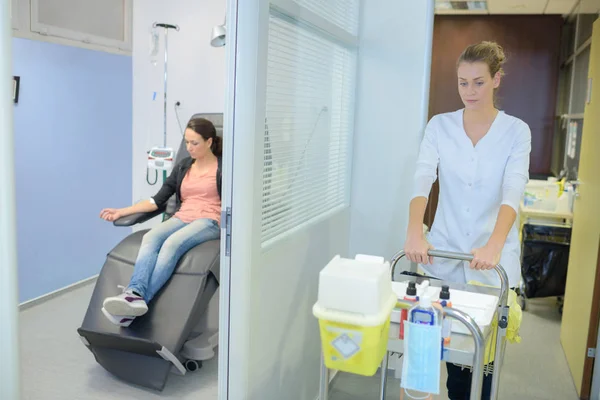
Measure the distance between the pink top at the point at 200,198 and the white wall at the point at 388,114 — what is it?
0.81 m

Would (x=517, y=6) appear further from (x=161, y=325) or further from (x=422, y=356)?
(x=422, y=356)

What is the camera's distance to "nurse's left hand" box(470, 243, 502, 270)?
5.26 feet

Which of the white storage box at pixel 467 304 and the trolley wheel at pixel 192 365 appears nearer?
the white storage box at pixel 467 304

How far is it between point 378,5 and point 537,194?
204 centimetres

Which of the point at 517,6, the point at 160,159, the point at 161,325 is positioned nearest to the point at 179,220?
the point at 160,159

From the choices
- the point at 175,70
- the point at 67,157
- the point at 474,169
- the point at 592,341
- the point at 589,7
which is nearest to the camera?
the point at 474,169

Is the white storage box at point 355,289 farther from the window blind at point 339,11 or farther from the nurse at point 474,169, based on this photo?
the window blind at point 339,11

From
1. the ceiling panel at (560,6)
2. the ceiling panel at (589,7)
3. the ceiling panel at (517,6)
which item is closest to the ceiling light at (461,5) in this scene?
the ceiling panel at (517,6)

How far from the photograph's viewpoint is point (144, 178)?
173 inches

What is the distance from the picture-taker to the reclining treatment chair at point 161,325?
2.59m

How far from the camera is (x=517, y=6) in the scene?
5.44 meters

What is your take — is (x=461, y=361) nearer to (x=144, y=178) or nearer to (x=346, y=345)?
(x=346, y=345)

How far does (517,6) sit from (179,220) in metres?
3.88

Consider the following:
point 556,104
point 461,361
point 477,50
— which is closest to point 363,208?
point 477,50
